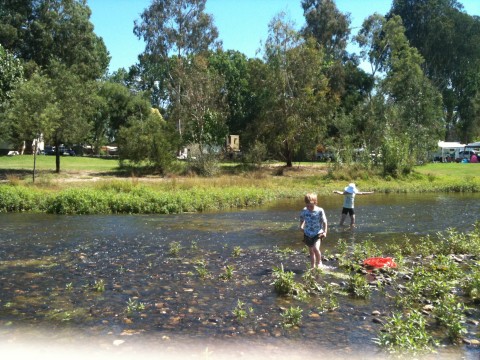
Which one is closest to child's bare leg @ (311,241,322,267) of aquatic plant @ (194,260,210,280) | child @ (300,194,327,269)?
child @ (300,194,327,269)

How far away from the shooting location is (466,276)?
444 inches

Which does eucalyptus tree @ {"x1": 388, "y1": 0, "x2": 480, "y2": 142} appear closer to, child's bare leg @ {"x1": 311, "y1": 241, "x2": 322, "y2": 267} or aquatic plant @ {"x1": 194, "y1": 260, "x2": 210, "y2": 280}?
child's bare leg @ {"x1": 311, "y1": 241, "x2": 322, "y2": 267}

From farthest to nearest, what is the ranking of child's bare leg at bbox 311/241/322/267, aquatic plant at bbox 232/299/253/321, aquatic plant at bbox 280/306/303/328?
1. child's bare leg at bbox 311/241/322/267
2. aquatic plant at bbox 232/299/253/321
3. aquatic plant at bbox 280/306/303/328

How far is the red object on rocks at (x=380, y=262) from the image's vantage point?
1257 cm

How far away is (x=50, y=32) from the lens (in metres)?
54.0

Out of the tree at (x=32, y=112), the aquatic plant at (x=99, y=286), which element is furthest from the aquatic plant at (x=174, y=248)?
the tree at (x=32, y=112)

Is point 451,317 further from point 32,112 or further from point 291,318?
point 32,112

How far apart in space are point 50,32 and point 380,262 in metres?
50.9

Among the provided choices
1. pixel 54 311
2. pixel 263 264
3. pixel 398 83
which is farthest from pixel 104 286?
pixel 398 83

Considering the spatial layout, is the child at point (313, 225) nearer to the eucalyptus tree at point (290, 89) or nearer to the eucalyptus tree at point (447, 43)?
the eucalyptus tree at point (290, 89)

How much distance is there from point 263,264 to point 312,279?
99.4 inches

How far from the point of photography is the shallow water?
8.34 metres

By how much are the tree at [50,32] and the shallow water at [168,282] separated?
3713cm

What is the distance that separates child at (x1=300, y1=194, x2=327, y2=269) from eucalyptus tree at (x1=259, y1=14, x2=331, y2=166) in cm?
3976
